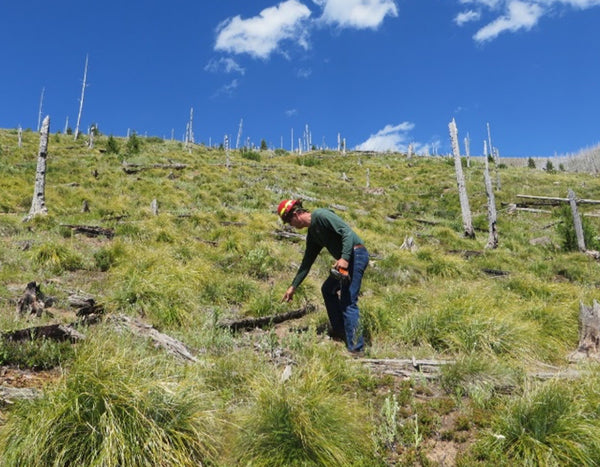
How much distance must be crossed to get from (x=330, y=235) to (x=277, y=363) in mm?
1842

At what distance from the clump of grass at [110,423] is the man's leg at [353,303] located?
2.57 meters

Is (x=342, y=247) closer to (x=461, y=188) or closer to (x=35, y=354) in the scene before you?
(x=35, y=354)

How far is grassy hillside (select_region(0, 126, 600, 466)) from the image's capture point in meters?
2.68

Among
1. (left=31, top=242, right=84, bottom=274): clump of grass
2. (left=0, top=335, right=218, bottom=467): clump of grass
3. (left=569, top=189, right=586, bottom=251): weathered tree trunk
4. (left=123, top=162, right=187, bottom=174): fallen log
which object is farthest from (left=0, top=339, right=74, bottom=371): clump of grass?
(left=123, top=162, right=187, bottom=174): fallen log

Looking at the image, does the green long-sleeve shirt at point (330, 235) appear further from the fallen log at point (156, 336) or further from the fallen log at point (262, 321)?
the fallen log at point (156, 336)

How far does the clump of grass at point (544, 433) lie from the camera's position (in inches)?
105

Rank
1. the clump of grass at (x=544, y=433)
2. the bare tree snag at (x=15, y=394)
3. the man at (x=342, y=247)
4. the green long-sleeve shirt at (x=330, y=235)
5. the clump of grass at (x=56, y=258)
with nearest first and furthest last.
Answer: the clump of grass at (x=544, y=433) < the bare tree snag at (x=15, y=394) < the green long-sleeve shirt at (x=330, y=235) < the man at (x=342, y=247) < the clump of grass at (x=56, y=258)

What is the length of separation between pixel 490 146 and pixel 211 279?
68.5m

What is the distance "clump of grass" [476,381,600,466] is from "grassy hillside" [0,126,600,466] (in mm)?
12

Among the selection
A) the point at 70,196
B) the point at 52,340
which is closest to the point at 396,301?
the point at 52,340

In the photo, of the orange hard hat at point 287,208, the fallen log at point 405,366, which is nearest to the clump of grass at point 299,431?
the fallen log at point 405,366

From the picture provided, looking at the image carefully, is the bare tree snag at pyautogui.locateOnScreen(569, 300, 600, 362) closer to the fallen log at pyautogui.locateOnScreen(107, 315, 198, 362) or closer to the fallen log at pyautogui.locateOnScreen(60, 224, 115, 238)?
the fallen log at pyautogui.locateOnScreen(107, 315, 198, 362)

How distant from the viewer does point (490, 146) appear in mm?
64875

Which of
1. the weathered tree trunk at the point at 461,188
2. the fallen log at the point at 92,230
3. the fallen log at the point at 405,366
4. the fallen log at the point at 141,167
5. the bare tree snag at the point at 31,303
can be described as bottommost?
the fallen log at the point at 405,366
